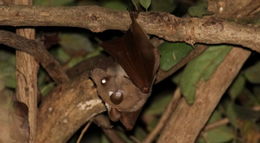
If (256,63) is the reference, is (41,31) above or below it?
above

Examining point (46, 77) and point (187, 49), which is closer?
point (187, 49)

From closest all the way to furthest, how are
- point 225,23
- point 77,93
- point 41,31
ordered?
point 225,23 < point 77,93 < point 41,31

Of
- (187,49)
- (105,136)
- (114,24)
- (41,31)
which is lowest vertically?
(105,136)

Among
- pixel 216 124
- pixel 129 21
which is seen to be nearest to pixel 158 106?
pixel 216 124

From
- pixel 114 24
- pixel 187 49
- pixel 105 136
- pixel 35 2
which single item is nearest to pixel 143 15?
pixel 114 24

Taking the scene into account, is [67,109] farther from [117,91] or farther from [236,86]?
[236,86]

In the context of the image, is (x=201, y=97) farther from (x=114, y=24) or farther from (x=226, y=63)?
(x=114, y=24)

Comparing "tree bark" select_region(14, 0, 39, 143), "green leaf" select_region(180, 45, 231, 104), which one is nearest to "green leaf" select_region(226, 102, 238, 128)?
"green leaf" select_region(180, 45, 231, 104)
